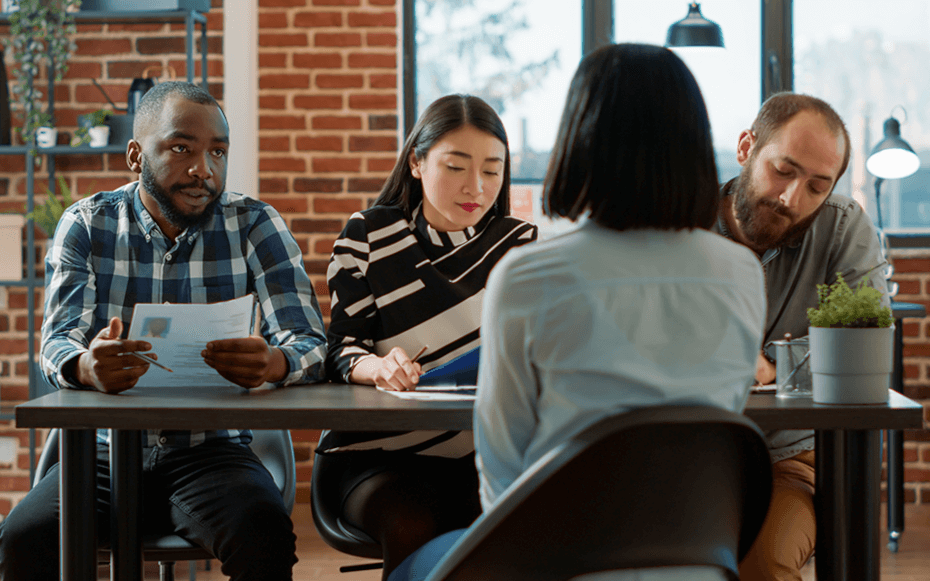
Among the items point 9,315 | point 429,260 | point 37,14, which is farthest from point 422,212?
point 9,315

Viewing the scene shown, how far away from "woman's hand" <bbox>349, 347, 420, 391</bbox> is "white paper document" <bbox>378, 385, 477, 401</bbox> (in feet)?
0.05

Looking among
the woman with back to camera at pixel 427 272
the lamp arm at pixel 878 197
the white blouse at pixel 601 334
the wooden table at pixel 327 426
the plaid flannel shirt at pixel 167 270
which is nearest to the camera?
the white blouse at pixel 601 334

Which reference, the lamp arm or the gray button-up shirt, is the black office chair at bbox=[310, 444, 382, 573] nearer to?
the gray button-up shirt

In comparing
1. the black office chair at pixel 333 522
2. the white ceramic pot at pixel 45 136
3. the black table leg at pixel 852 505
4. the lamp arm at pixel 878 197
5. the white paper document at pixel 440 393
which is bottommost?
the black office chair at pixel 333 522

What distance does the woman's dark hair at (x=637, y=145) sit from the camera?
938mm

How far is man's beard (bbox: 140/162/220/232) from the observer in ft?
5.99

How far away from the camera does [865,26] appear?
3.34m

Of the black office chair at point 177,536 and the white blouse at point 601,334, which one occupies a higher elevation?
the white blouse at point 601,334

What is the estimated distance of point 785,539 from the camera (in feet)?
4.74

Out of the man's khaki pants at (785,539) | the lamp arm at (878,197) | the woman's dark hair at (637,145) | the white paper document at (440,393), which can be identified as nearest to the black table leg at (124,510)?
the white paper document at (440,393)

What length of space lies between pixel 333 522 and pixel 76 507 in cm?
44

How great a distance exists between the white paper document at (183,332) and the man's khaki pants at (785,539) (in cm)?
97

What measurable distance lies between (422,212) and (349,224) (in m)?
0.17

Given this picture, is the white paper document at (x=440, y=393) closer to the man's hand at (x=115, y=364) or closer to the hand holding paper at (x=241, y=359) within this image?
the hand holding paper at (x=241, y=359)
